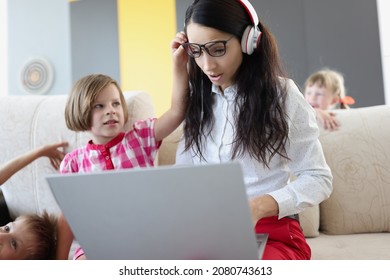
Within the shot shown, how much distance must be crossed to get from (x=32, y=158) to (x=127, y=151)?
382 millimetres

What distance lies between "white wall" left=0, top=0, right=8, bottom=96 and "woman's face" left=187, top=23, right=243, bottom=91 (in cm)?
342

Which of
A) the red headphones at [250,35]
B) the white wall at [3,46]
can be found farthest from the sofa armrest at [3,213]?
the white wall at [3,46]

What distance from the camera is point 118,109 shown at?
141 centimetres

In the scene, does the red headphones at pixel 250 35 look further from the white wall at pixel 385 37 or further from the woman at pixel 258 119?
the white wall at pixel 385 37

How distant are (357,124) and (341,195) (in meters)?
0.27

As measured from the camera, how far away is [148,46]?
371 cm

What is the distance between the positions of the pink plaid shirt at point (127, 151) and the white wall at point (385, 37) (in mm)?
2164

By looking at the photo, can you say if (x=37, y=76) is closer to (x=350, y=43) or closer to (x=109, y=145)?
(x=350, y=43)

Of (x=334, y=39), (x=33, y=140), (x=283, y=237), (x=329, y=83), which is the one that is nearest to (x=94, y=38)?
(x=334, y=39)

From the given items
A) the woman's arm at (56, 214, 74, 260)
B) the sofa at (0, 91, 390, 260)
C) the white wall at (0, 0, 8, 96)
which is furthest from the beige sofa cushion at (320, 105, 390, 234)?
the white wall at (0, 0, 8, 96)

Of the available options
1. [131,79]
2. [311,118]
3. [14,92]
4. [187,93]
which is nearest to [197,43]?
[187,93]

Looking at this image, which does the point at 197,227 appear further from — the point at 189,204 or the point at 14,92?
the point at 14,92

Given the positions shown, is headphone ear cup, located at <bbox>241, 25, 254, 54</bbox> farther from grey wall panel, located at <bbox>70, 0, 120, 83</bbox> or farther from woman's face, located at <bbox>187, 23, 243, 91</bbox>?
grey wall panel, located at <bbox>70, 0, 120, 83</bbox>

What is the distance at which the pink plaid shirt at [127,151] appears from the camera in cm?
140
